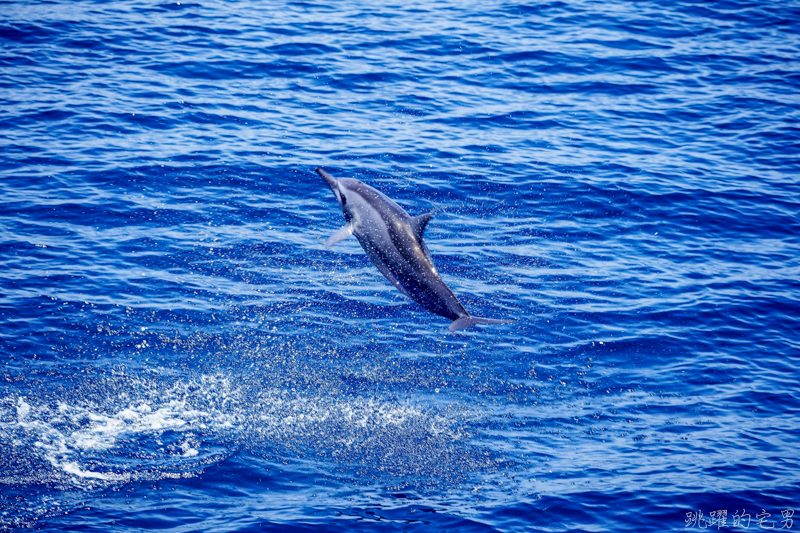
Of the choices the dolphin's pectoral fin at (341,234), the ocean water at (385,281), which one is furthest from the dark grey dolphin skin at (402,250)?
the ocean water at (385,281)

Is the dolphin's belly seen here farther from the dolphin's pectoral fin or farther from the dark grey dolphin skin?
the dolphin's pectoral fin

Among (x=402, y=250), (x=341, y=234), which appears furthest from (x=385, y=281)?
(x=402, y=250)

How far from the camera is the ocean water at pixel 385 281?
14289 millimetres

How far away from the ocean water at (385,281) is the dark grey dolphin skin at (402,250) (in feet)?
11.7

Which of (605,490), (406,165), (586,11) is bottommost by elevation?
(605,490)

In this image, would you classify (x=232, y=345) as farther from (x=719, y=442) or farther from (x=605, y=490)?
(x=719, y=442)

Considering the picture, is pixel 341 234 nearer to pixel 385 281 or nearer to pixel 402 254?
pixel 402 254

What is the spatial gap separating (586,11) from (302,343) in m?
26.2

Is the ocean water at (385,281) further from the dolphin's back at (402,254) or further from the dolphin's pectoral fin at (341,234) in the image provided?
the dolphin's pectoral fin at (341,234)

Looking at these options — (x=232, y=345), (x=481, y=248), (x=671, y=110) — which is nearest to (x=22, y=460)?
(x=232, y=345)

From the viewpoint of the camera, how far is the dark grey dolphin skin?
1248 cm

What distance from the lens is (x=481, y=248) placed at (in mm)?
22125

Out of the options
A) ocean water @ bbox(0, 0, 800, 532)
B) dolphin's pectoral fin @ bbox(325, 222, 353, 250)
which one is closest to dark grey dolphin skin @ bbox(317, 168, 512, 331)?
dolphin's pectoral fin @ bbox(325, 222, 353, 250)

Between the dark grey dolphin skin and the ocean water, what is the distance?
3553 millimetres
